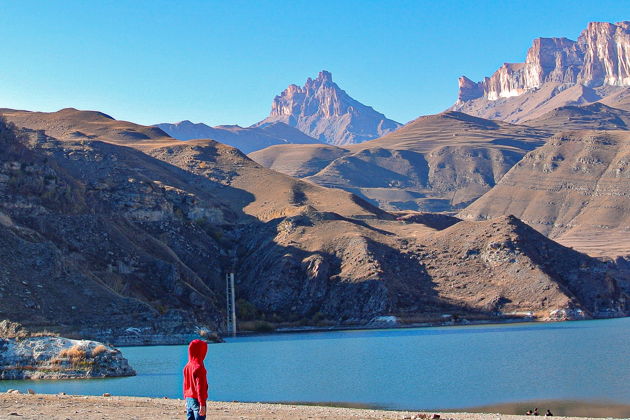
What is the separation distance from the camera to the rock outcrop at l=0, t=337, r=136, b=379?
57.2 m

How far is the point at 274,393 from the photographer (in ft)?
171

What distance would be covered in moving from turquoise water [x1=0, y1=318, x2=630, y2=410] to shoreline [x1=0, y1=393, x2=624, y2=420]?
5533mm

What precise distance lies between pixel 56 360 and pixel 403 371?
19455mm

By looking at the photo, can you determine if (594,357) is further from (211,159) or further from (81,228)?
(211,159)

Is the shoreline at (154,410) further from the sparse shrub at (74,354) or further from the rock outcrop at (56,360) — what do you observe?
the sparse shrub at (74,354)

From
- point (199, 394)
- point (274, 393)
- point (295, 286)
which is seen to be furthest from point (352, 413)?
point (295, 286)

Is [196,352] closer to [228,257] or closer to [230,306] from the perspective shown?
[230,306]

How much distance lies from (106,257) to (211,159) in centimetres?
8896

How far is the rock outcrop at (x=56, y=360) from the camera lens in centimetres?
5719

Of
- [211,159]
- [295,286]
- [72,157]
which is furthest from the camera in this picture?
[211,159]

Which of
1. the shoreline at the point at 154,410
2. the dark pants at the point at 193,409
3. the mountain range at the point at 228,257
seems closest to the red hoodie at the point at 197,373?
the dark pants at the point at 193,409

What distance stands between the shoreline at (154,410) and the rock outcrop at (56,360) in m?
13.7

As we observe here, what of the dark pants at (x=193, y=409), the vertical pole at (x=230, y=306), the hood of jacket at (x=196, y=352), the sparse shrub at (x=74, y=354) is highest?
the hood of jacket at (x=196, y=352)

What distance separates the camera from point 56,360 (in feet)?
189
